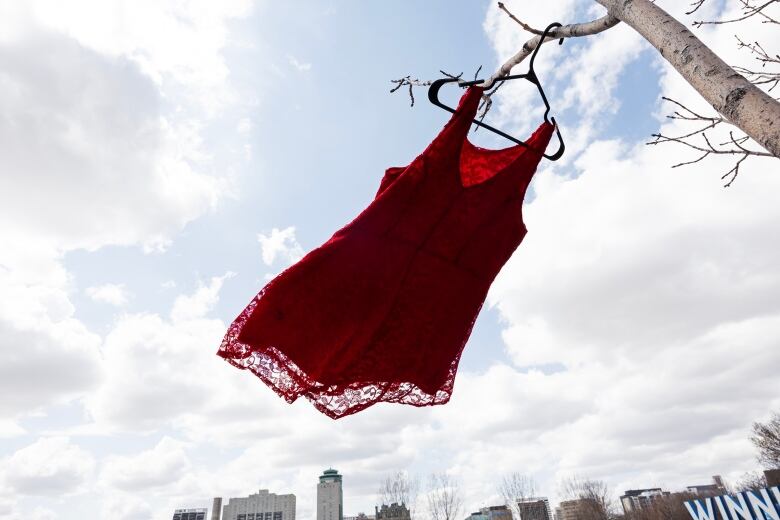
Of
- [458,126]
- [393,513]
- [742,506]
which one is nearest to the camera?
[458,126]

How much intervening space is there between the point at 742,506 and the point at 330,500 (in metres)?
70.4

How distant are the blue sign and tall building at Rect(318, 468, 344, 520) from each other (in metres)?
66.1

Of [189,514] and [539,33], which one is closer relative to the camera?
[539,33]

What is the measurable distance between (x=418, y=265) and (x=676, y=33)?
1073mm

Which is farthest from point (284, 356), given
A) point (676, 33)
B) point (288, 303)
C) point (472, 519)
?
point (472, 519)

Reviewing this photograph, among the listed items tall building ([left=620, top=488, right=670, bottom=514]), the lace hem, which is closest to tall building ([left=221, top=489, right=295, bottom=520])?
tall building ([left=620, top=488, right=670, bottom=514])

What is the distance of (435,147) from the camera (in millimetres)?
1579

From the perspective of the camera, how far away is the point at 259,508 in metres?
77.2

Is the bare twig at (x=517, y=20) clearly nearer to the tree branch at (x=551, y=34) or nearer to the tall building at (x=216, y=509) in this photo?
the tree branch at (x=551, y=34)

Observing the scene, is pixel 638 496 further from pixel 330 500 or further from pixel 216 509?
pixel 216 509

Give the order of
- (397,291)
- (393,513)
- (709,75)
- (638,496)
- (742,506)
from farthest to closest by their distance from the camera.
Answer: (638,496)
(393,513)
(742,506)
(397,291)
(709,75)

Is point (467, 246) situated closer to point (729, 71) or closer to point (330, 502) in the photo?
point (729, 71)

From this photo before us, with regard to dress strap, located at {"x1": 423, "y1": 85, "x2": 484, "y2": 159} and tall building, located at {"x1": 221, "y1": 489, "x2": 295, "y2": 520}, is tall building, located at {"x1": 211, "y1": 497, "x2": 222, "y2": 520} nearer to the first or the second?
tall building, located at {"x1": 221, "y1": 489, "x2": 295, "y2": 520}

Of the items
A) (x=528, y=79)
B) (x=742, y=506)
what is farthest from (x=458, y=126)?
(x=742, y=506)
